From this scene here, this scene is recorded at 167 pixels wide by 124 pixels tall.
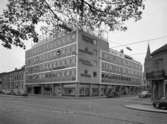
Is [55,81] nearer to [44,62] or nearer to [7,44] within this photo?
[44,62]

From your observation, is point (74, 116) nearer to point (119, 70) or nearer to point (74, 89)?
point (74, 89)

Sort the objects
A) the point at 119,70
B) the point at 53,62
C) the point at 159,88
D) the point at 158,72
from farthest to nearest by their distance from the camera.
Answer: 1. the point at 119,70
2. the point at 53,62
3. the point at 159,88
4. the point at 158,72

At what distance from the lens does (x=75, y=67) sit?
48.4 meters

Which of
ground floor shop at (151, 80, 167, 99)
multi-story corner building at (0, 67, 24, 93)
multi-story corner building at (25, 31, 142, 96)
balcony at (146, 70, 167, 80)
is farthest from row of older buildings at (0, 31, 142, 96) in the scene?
ground floor shop at (151, 80, 167, 99)

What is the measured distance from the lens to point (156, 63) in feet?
92.6

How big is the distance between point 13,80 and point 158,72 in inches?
2792

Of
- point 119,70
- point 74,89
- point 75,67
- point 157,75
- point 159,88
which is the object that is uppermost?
point 75,67

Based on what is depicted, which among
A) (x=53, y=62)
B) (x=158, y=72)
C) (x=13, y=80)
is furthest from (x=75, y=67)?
(x=13, y=80)

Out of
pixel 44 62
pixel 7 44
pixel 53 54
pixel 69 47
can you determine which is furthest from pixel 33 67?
pixel 7 44

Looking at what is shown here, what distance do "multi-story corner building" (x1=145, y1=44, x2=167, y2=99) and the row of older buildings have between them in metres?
15.4

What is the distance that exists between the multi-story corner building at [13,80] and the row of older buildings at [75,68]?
1804mm

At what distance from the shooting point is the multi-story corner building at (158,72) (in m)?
26.3

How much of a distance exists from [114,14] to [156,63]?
22.8 meters

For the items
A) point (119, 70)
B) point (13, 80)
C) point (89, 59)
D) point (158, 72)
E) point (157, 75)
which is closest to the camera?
point (158, 72)
